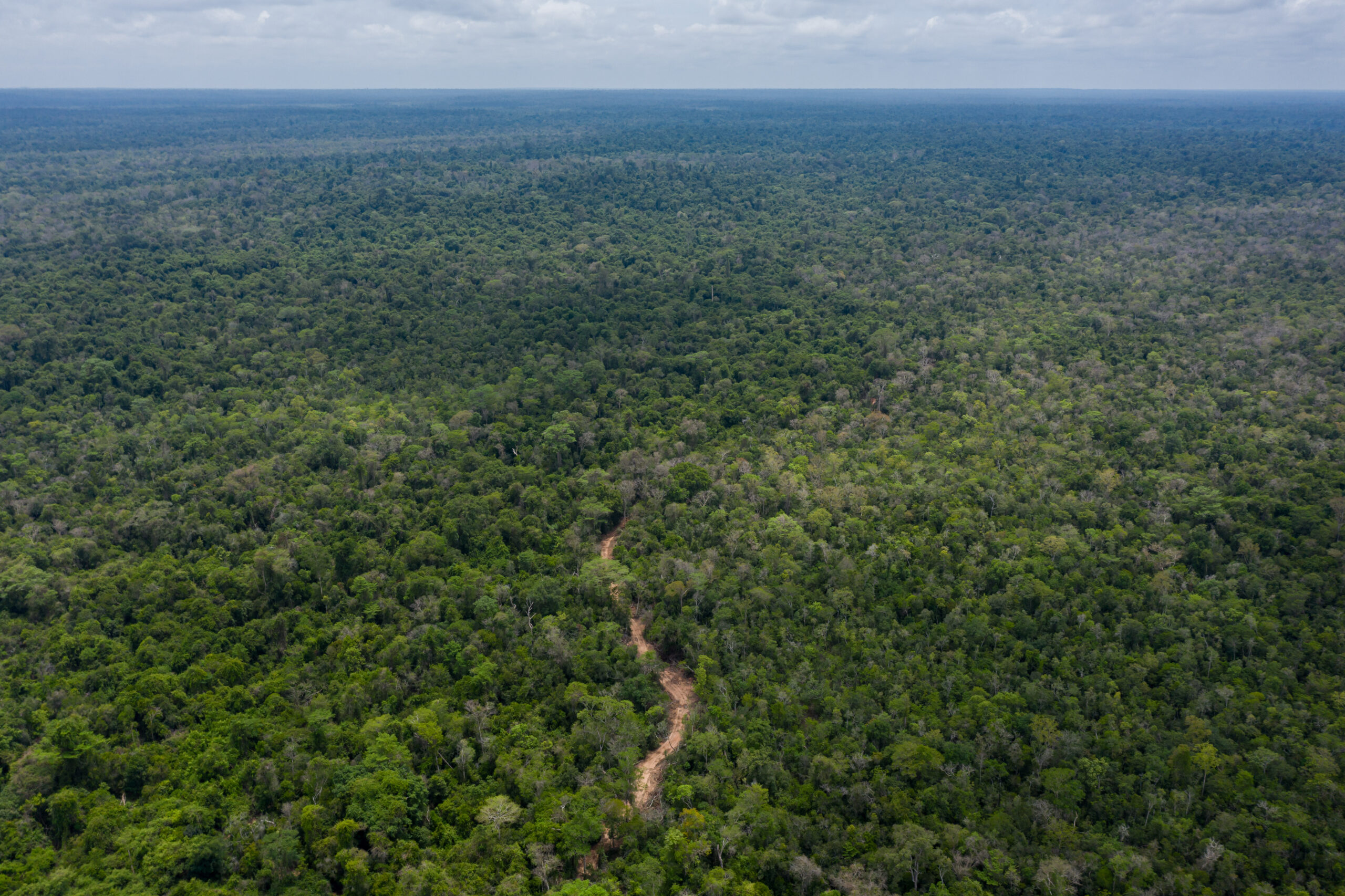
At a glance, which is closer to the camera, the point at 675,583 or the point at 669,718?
the point at 669,718

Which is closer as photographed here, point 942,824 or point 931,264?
point 942,824

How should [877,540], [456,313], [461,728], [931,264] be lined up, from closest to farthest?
[461,728] < [877,540] < [456,313] < [931,264]

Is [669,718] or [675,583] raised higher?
[675,583]

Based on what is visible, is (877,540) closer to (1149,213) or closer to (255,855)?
(255,855)

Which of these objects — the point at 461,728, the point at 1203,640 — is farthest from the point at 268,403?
the point at 1203,640
